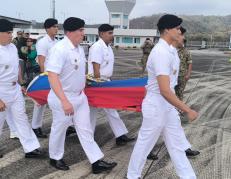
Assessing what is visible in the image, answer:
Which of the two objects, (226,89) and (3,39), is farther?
(226,89)

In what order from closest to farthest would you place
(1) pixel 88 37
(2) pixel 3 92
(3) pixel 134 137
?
(2) pixel 3 92 < (3) pixel 134 137 < (1) pixel 88 37

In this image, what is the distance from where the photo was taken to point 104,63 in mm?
6691

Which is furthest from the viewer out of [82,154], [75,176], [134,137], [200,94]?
[200,94]

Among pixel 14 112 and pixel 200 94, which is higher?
pixel 14 112

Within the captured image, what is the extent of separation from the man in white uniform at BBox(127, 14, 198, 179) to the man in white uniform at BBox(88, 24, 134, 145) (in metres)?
1.93

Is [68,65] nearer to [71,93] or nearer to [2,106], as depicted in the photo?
[71,93]

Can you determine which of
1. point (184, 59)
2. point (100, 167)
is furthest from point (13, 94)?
point (184, 59)

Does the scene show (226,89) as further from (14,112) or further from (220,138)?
(14,112)

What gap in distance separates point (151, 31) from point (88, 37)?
1418 centimetres

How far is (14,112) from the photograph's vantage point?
589cm

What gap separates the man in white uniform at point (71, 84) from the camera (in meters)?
5.09

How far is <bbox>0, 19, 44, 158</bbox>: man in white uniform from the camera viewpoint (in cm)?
570

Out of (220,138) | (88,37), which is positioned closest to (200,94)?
(220,138)

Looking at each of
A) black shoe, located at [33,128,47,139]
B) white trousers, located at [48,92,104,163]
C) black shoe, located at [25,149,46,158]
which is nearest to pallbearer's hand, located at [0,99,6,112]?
white trousers, located at [48,92,104,163]
